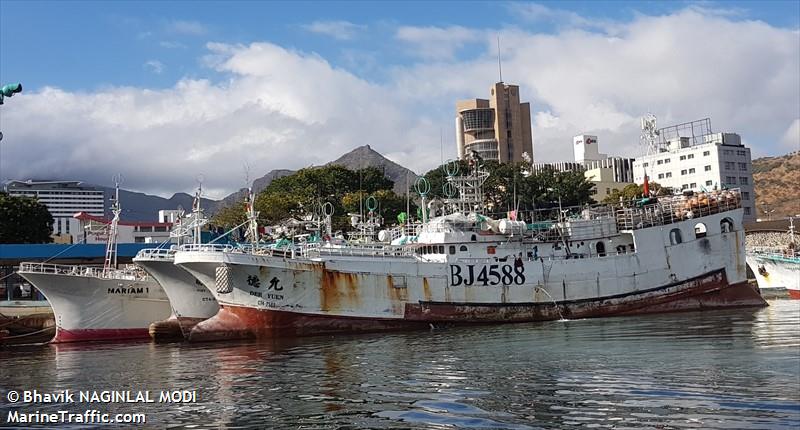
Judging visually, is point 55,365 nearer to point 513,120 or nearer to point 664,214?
point 664,214

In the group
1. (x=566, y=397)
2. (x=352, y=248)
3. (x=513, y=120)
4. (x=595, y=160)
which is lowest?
(x=566, y=397)

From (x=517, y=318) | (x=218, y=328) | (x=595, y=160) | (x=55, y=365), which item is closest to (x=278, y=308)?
(x=218, y=328)

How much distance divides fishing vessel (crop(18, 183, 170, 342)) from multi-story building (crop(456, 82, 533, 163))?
11786cm

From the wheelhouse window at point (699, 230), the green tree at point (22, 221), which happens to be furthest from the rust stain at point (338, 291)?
the green tree at point (22, 221)

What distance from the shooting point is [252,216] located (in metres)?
34.0

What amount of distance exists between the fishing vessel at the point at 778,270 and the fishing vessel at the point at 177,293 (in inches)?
1499

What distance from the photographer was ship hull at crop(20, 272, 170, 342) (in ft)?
114

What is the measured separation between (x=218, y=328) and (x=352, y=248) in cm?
696

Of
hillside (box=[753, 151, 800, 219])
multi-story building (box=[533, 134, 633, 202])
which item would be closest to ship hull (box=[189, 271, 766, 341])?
multi-story building (box=[533, 134, 633, 202])

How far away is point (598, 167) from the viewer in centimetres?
12144

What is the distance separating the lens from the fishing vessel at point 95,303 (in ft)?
114

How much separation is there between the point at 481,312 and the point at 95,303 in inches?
752

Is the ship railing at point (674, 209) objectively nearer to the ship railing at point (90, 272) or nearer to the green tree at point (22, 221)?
the ship railing at point (90, 272)

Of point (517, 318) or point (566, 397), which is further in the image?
point (517, 318)
